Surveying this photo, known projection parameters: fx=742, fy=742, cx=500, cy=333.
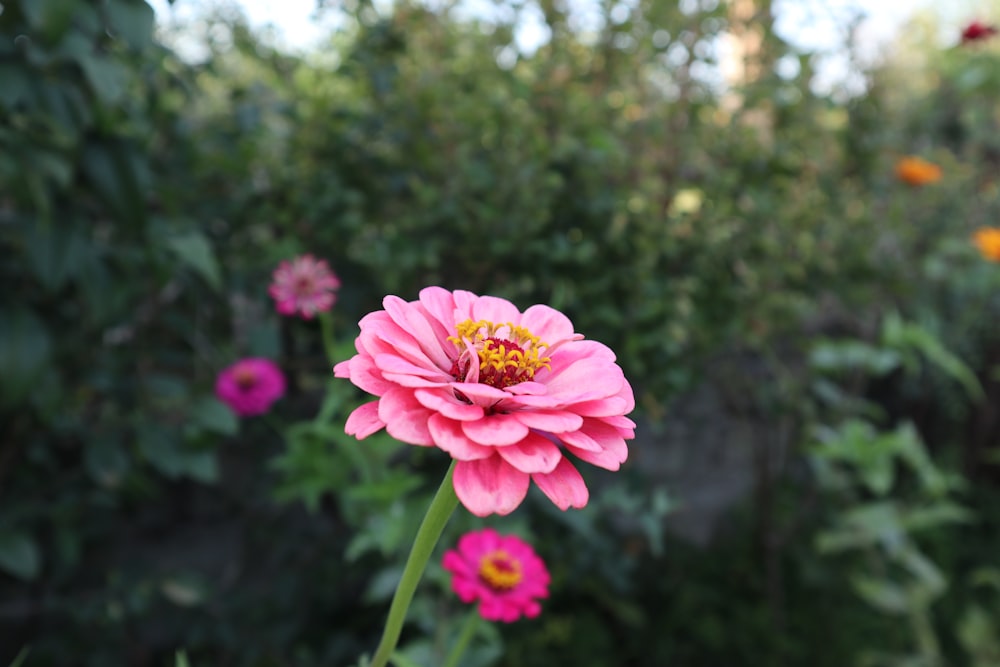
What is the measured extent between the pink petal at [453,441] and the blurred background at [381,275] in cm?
43

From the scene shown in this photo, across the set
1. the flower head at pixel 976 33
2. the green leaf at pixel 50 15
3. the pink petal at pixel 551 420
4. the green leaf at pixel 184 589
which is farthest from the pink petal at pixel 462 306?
the flower head at pixel 976 33

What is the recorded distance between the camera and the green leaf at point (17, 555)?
1.09m

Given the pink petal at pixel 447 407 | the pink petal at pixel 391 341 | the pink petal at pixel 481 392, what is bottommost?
the pink petal at pixel 447 407

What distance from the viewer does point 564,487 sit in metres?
0.41

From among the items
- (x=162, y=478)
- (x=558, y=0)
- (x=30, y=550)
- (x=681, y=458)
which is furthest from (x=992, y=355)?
(x=30, y=550)

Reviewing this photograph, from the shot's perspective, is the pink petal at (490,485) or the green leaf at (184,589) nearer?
the pink petal at (490,485)

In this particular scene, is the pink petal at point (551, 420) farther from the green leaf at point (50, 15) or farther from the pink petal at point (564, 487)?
the green leaf at point (50, 15)

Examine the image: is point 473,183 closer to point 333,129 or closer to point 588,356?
point 333,129

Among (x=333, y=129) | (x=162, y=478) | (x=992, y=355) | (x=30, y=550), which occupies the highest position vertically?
(x=992, y=355)

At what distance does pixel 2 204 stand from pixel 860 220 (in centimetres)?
191

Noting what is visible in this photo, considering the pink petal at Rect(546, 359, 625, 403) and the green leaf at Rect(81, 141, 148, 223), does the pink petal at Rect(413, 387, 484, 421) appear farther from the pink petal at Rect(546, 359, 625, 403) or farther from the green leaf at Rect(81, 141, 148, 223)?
the green leaf at Rect(81, 141, 148, 223)

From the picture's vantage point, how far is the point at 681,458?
8.56 feet

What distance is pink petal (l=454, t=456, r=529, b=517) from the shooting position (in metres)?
0.38

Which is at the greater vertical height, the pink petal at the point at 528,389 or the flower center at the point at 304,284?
the flower center at the point at 304,284
